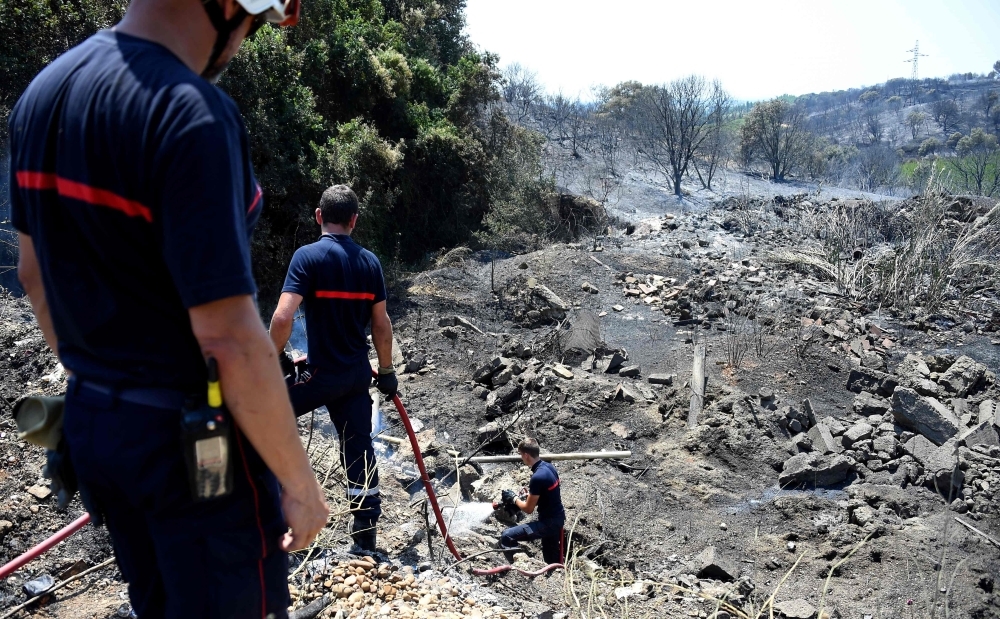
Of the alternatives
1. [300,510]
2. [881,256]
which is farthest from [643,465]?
[881,256]

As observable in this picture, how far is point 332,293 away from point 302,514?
2.36 m

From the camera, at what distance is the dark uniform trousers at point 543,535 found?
4875 mm

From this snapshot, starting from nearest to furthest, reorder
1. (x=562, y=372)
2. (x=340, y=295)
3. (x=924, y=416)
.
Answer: (x=340, y=295) → (x=924, y=416) → (x=562, y=372)

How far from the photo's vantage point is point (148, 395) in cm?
139

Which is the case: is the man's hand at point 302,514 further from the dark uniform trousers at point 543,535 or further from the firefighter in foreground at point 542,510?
the dark uniform trousers at point 543,535

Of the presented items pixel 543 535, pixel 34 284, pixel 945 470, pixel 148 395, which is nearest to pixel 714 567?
pixel 543 535

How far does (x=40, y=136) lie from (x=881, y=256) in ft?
42.0

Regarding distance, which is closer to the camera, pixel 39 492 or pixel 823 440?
pixel 39 492

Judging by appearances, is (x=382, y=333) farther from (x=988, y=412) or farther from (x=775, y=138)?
(x=775, y=138)

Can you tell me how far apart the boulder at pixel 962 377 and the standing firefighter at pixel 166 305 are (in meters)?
7.89

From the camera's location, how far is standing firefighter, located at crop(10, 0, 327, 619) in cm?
126

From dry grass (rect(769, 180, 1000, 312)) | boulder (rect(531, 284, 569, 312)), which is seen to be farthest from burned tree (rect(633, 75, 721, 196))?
boulder (rect(531, 284, 569, 312))

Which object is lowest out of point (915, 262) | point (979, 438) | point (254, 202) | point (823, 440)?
point (823, 440)

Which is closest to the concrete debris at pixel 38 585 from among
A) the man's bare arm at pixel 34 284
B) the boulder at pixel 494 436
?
the man's bare arm at pixel 34 284
